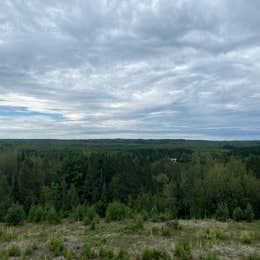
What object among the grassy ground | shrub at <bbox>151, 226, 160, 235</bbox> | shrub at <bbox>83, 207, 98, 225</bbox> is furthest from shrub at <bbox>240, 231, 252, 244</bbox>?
shrub at <bbox>83, 207, 98, 225</bbox>

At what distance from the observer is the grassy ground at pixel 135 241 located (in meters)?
7.07

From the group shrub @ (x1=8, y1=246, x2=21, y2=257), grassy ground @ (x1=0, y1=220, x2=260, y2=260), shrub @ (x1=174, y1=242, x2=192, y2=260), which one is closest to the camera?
shrub @ (x1=174, y1=242, x2=192, y2=260)

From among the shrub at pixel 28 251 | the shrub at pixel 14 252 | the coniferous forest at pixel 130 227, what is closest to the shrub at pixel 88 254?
the coniferous forest at pixel 130 227

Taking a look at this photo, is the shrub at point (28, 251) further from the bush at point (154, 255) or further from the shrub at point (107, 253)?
the bush at point (154, 255)

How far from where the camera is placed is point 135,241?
27.7 feet

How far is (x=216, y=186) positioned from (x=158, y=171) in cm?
3212

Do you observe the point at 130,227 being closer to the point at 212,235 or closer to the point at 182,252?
the point at 212,235

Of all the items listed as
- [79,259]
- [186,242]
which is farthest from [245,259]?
[79,259]

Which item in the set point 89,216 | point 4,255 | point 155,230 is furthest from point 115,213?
point 4,255

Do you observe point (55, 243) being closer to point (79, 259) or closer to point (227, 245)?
point (79, 259)

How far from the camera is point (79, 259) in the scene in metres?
6.74

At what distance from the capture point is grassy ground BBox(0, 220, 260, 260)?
23.2 feet

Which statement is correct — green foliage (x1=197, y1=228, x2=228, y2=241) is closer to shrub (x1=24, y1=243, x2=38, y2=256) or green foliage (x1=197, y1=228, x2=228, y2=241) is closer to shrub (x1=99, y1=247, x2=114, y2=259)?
shrub (x1=99, y1=247, x2=114, y2=259)

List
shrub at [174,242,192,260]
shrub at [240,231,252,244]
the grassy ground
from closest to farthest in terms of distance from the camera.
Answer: shrub at [174,242,192,260], the grassy ground, shrub at [240,231,252,244]
